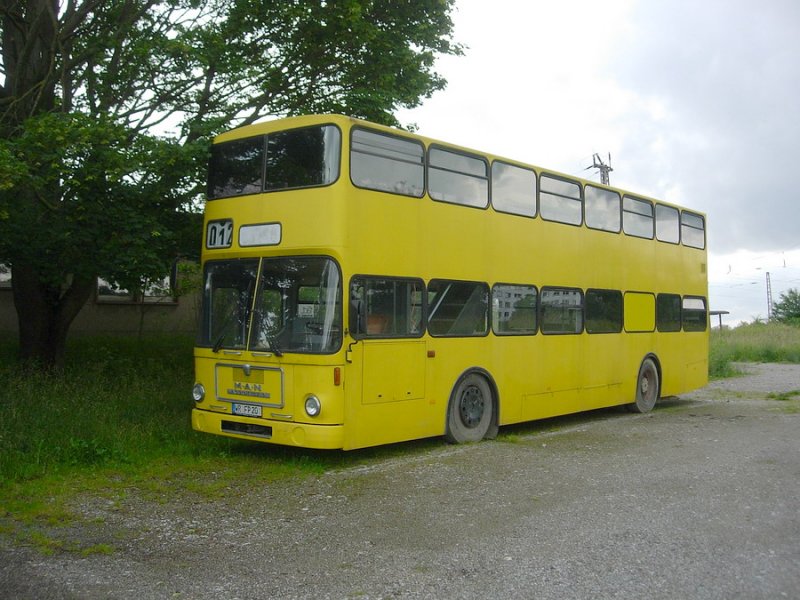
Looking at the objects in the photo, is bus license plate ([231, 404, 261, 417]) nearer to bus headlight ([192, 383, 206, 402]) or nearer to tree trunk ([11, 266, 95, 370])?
bus headlight ([192, 383, 206, 402])

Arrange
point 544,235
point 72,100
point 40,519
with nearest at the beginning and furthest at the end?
point 40,519, point 544,235, point 72,100

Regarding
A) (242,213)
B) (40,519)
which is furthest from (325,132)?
(40,519)

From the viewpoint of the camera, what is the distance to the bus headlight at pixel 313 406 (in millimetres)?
9305

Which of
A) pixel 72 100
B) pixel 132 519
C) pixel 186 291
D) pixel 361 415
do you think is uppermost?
pixel 72 100

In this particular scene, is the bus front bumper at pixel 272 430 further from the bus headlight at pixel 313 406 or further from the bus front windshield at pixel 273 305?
the bus front windshield at pixel 273 305

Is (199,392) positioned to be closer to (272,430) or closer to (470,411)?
(272,430)

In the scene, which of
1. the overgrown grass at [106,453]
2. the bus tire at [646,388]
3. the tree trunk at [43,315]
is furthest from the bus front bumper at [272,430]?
the bus tire at [646,388]

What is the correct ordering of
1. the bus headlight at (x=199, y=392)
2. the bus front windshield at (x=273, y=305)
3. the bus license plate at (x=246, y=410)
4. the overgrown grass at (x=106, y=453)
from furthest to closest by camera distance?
the bus headlight at (x=199, y=392) → the bus license plate at (x=246, y=410) → the bus front windshield at (x=273, y=305) → the overgrown grass at (x=106, y=453)

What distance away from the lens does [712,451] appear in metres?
10.8

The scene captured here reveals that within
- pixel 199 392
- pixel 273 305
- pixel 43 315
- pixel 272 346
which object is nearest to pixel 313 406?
pixel 272 346

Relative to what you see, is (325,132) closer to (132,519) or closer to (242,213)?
→ (242,213)

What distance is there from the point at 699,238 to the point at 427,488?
11.8m

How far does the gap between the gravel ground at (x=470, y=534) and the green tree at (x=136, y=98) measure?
537cm

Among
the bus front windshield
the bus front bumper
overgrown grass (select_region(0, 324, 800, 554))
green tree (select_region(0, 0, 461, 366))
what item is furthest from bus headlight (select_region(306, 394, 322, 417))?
green tree (select_region(0, 0, 461, 366))
